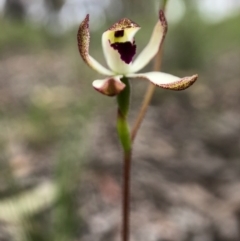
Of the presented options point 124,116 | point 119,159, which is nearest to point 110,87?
point 124,116

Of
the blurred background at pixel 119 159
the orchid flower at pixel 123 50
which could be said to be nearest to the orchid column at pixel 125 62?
the orchid flower at pixel 123 50

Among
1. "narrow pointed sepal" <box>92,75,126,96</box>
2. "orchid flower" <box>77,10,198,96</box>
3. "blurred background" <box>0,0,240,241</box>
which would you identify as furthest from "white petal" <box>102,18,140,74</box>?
"blurred background" <box>0,0,240,241</box>

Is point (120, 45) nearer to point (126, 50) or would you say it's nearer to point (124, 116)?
point (126, 50)

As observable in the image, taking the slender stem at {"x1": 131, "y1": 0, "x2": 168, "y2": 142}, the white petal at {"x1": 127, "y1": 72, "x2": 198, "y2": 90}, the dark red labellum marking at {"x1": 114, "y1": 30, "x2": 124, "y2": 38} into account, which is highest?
the dark red labellum marking at {"x1": 114, "y1": 30, "x2": 124, "y2": 38}

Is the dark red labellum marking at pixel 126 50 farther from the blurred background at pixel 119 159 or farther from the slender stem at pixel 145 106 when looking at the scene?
the blurred background at pixel 119 159

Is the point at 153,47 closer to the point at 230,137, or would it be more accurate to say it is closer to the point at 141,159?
the point at 141,159

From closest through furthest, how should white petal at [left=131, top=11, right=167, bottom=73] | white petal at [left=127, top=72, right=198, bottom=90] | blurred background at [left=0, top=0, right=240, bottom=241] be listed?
white petal at [left=127, top=72, right=198, bottom=90] < white petal at [left=131, top=11, right=167, bottom=73] < blurred background at [left=0, top=0, right=240, bottom=241]

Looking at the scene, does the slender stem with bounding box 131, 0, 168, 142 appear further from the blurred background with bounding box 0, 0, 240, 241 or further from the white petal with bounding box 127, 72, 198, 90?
the blurred background with bounding box 0, 0, 240, 241
